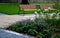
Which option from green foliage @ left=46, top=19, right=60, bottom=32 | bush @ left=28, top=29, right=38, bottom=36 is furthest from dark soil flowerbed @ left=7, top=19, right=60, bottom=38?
green foliage @ left=46, top=19, right=60, bottom=32

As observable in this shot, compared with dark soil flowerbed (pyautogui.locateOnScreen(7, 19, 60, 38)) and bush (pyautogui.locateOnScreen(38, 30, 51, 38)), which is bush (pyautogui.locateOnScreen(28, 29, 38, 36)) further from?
bush (pyautogui.locateOnScreen(38, 30, 51, 38))

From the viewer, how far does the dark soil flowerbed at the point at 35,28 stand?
25.8 ft

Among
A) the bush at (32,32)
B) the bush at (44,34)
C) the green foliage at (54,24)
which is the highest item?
the green foliage at (54,24)

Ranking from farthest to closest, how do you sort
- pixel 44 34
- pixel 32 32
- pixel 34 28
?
pixel 34 28
pixel 32 32
pixel 44 34

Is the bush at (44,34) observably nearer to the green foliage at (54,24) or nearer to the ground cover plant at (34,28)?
the ground cover plant at (34,28)

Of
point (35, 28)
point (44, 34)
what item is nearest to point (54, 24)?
point (35, 28)

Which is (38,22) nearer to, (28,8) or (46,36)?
(46,36)

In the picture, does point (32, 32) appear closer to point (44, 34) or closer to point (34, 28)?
point (34, 28)

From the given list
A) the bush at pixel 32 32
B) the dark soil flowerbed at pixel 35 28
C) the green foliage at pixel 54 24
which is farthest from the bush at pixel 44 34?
the green foliage at pixel 54 24

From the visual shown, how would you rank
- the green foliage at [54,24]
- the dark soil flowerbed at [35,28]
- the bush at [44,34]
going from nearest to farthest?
the bush at [44,34], the dark soil flowerbed at [35,28], the green foliage at [54,24]

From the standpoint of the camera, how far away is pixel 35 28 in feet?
28.0

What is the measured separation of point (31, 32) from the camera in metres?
8.17

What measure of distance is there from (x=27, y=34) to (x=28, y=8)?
7.95m

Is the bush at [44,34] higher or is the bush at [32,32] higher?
the bush at [44,34]
